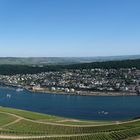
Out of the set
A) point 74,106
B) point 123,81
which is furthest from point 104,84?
point 74,106

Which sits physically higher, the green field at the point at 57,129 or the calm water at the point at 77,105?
the green field at the point at 57,129

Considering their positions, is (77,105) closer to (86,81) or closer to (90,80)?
(86,81)

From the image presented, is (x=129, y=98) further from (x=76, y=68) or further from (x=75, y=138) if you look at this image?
(x=76, y=68)

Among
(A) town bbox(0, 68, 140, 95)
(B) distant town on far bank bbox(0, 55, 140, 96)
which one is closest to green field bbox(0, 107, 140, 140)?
(B) distant town on far bank bbox(0, 55, 140, 96)

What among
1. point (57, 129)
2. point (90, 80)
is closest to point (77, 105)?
point (57, 129)

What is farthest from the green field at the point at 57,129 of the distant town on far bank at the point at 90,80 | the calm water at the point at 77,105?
the distant town on far bank at the point at 90,80

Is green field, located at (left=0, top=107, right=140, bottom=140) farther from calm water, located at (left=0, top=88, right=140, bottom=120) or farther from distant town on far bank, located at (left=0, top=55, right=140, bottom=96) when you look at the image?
distant town on far bank, located at (left=0, top=55, right=140, bottom=96)

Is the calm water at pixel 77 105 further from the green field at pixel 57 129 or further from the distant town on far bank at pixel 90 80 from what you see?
the green field at pixel 57 129
